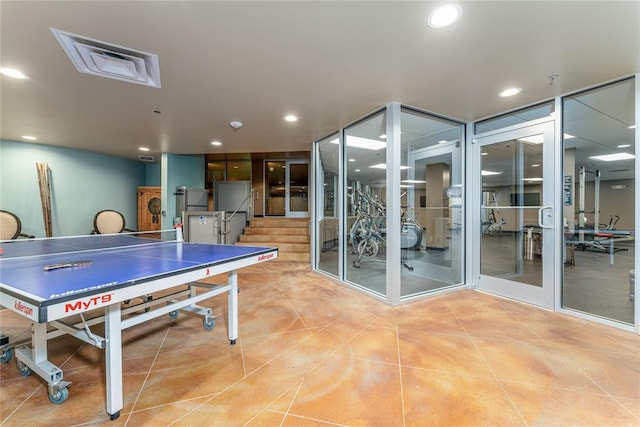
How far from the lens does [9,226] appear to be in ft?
15.4

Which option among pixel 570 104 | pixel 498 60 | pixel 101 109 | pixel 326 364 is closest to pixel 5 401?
pixel 326 364

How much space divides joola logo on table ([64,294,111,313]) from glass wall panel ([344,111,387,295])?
2.89m

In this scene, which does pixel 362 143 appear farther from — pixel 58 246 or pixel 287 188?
pixel 287 188

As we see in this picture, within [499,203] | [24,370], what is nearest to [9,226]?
[24,370]

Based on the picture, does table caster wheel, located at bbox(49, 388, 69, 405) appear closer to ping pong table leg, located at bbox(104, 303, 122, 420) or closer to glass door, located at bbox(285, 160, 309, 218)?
ping pong table leg, located at bbox(104, 303, 122, 420)

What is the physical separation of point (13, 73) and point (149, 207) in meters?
5.27

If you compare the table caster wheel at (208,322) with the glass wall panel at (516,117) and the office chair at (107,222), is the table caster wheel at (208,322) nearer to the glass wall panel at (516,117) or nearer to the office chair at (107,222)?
the glass wall panel at (516,117)

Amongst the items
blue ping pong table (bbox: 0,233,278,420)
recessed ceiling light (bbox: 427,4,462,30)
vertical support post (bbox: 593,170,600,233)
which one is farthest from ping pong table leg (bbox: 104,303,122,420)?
vertical support post (bbox: 593,170,600,233)

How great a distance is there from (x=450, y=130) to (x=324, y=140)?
2.04 m

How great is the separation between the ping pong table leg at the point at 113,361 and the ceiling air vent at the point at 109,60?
1.96 metres

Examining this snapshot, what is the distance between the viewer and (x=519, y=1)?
157cm

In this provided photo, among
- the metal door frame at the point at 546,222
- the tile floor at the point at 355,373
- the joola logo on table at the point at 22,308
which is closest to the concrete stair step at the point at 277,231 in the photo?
the tile floor at the point at 355,373

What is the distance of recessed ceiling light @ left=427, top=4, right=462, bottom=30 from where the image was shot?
1.61 meters

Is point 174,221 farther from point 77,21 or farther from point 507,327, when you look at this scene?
point 507,327
